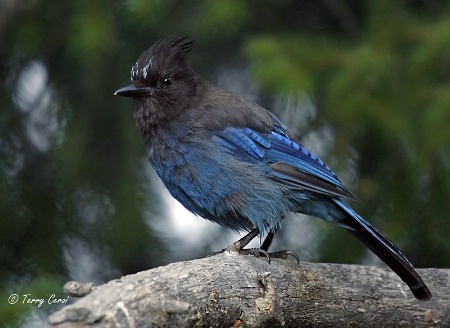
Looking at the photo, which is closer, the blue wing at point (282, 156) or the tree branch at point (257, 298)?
the tree branch at point (257, 298)

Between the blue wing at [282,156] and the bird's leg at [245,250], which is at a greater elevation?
the blue wing at [282,156]

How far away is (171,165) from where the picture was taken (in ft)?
15.0

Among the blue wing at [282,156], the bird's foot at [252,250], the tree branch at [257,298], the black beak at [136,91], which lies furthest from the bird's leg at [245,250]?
the black beak at [136,91]

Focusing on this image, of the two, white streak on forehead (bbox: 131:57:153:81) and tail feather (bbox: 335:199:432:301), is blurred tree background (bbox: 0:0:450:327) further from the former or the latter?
tail feather (bbox: 335:199:432:301)

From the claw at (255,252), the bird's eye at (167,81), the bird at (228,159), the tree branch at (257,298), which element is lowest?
the tree branch at (257,298)

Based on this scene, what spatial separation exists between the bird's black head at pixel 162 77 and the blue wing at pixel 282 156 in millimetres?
289

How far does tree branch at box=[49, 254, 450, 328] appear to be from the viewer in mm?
3078

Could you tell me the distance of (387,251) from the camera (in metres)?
4.29

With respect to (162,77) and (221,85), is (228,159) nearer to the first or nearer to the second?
(162,77)

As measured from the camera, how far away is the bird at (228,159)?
4492 mm

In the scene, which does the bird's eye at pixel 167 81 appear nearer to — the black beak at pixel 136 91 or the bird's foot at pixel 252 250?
the black beak at pixel 136 91

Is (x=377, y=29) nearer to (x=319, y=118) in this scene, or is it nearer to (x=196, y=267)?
(x=319, y=118)

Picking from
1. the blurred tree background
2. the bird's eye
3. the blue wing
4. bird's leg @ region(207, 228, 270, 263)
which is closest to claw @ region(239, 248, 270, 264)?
bird's leg @ region(207, 228, 270, 263)

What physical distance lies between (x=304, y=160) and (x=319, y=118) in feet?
1.42
